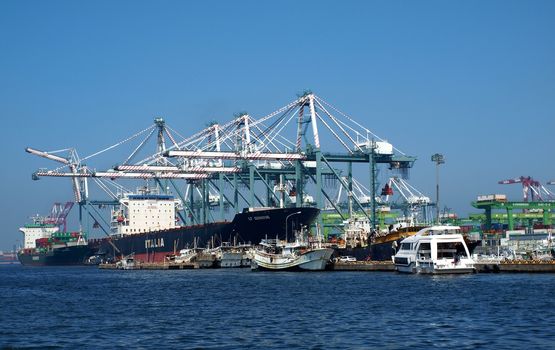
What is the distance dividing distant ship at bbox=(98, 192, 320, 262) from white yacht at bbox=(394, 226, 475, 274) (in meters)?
41.8

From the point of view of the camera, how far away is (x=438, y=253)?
7550cm

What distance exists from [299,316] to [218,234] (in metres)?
90.4

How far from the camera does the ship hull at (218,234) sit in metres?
121

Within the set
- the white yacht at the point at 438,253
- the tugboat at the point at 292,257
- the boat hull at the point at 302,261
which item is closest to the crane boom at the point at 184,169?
the tugboat at the point at 292,257

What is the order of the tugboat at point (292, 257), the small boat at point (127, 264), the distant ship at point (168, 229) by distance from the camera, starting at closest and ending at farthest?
the tugboat at point (292, 257)
the distant ship at point (168, 229)
the small boat at point (127, 264)

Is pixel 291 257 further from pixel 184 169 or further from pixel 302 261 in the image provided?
pixel 184 169

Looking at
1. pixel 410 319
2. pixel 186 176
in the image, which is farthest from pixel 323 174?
pixel 410 319

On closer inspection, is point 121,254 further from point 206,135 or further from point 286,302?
point 286,302

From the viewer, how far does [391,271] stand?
3514 inches

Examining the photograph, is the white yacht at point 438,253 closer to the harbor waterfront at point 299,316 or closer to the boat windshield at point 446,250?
the boat windshield at point 446,250

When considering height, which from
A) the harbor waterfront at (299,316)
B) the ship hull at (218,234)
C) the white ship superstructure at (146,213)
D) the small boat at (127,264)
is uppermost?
the white ship superstructure at (146,213)

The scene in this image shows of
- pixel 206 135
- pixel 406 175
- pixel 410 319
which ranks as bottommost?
pixel 410 319

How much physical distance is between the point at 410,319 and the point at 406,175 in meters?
81.6

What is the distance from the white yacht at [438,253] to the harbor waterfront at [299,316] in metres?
6.44
